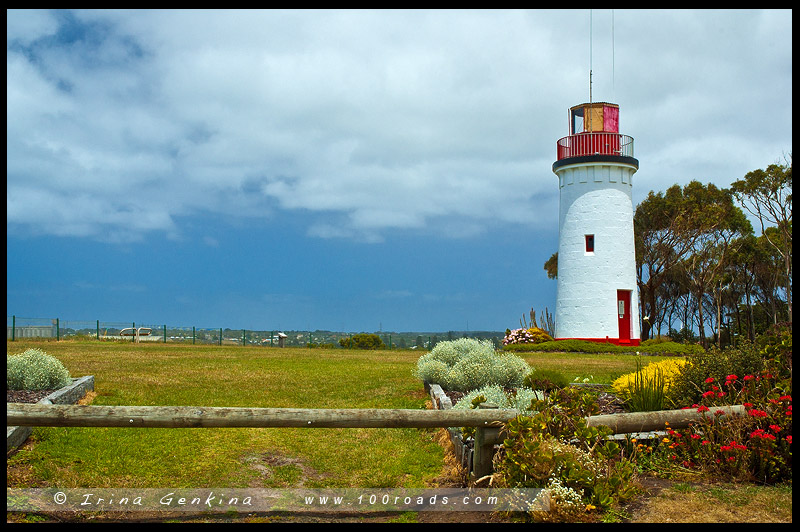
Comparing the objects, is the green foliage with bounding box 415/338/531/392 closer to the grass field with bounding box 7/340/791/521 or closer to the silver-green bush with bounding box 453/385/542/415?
the grass field with bounding box 7/340/791/521

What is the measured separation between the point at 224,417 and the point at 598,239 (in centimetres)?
2806

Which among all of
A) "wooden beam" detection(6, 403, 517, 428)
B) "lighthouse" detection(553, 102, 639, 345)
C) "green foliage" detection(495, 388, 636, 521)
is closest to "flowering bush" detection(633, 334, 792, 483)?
"green foliage" detection(495, 388, 636, 521)

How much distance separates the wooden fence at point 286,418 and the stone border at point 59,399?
191 centimetres

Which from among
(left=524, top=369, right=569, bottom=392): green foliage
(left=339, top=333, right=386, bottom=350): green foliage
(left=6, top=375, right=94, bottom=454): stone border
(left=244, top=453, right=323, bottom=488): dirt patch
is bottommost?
(left=339, top=333, right=386, bottom=350): green foliage

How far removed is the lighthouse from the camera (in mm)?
31297

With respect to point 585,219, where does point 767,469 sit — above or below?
below

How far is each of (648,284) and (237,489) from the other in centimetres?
3707

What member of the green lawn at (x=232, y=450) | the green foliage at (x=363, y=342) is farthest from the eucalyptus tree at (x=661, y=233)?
the green lawn at (x=232, y=450)

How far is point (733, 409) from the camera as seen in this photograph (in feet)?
24.5

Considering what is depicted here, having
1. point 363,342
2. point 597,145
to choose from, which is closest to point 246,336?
point 363,342

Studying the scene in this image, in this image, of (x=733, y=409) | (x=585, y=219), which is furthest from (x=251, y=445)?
(x=585, y=219)

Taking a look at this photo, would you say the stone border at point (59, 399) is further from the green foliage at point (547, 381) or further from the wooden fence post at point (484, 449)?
the green foliage at point (547, 381)

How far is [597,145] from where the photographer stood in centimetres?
3231
